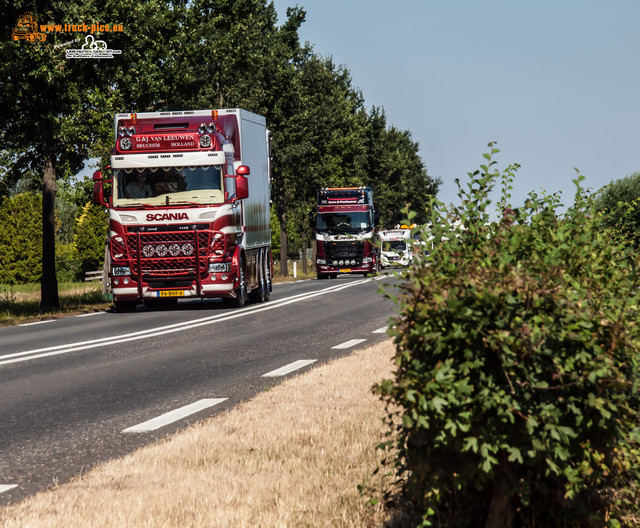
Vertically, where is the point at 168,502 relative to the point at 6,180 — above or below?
below

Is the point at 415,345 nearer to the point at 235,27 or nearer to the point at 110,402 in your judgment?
the point at 110,402

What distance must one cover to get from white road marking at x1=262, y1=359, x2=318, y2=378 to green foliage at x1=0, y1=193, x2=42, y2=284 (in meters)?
57.5

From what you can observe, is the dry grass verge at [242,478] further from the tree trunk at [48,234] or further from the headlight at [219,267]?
the tree trunk at [48,234]

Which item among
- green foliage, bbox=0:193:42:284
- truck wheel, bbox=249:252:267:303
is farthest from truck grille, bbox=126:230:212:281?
green foliage, bbox=0:193:42:284

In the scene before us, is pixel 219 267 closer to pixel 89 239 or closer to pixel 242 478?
pixel 242 478

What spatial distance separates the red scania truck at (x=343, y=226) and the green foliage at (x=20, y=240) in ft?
102

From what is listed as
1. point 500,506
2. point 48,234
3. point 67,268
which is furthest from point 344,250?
point 500,506

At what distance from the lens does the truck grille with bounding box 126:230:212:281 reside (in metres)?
19.5

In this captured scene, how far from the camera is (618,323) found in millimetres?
3129

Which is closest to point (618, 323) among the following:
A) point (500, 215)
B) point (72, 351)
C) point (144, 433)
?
point (500, 215)

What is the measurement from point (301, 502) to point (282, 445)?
141cm

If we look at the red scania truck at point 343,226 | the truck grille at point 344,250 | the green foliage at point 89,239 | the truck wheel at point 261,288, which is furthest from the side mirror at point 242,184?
the green foliage at point 89,239

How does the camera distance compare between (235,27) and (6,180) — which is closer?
(6,180)

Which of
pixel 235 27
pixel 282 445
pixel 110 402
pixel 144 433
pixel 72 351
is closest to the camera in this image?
pixel 282 445
